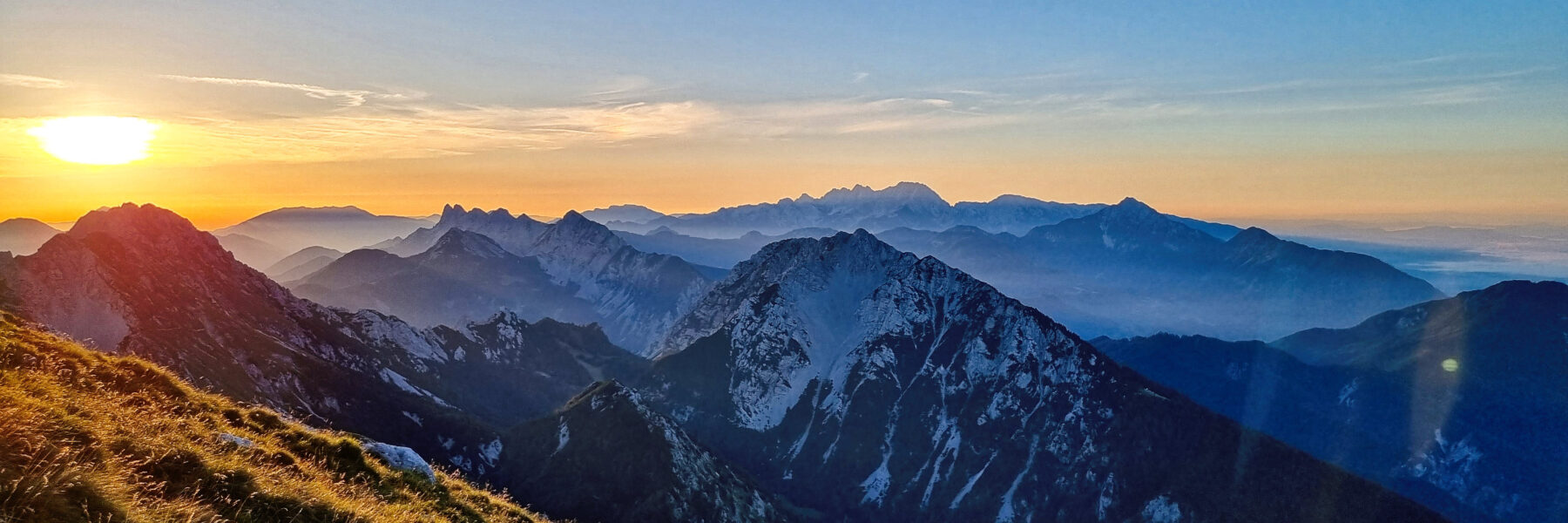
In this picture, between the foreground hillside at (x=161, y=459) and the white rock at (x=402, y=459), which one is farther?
the white rock at (x=402, y=459)

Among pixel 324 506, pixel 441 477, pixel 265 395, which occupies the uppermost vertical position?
pixel 324 506

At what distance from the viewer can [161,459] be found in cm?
1978

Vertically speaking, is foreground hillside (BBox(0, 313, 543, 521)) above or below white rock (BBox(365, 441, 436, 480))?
above

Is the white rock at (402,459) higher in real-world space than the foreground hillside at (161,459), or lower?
lower

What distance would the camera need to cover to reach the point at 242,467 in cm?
2181

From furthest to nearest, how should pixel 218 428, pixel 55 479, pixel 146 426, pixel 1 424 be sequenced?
pixel 218 428, pixel 146 426, pixel 1 424, pixel 55 479

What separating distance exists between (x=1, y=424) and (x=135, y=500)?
13.8 feet

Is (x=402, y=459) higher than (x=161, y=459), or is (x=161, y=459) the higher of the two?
(x=161, y=459)

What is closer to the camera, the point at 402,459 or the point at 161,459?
the point at 161,459

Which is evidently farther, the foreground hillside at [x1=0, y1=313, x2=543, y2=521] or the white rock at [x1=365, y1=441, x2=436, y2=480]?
the white rock at [x1=365, y1=441, x2=436, y2=480]

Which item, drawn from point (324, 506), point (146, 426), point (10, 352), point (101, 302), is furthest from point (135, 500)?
point (101, 302)

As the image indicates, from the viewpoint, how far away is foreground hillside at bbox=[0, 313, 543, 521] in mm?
15023

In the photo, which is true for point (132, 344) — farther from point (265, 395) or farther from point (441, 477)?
point (441, 477)

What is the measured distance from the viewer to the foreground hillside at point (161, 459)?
15023 mm
